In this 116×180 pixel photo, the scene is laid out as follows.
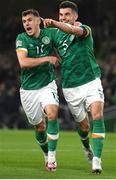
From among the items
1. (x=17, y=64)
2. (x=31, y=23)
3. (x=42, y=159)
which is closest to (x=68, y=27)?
(x=31, y=23)

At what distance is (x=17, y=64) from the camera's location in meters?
32.4

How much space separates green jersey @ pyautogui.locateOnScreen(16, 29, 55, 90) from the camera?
48.1ft

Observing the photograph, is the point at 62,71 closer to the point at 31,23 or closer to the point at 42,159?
the point at 31,23

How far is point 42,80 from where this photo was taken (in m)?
14.7

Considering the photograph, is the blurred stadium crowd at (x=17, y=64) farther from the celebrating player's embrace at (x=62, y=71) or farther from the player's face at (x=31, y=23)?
the player's face at (x=31, y=23)

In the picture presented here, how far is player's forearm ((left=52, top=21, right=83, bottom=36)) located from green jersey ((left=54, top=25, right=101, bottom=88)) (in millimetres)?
338

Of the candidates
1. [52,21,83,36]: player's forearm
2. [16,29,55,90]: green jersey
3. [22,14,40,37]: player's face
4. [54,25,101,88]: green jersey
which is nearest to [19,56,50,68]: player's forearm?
[16,29,55,90]: green jersey

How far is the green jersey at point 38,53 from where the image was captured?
48.1 ft

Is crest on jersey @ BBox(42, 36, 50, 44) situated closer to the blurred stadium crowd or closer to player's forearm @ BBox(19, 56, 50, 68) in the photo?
player's forearm @ BBox(19, 56, 50, 68)

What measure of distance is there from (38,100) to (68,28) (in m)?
1.51

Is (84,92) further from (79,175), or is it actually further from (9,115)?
(9,115)

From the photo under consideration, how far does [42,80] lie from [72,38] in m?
0.80

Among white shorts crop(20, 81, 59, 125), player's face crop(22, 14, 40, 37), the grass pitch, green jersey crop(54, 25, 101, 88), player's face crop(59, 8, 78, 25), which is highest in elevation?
player's face crop(59, 8, 78, 25)

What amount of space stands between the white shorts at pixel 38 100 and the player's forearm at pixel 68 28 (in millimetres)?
1080
